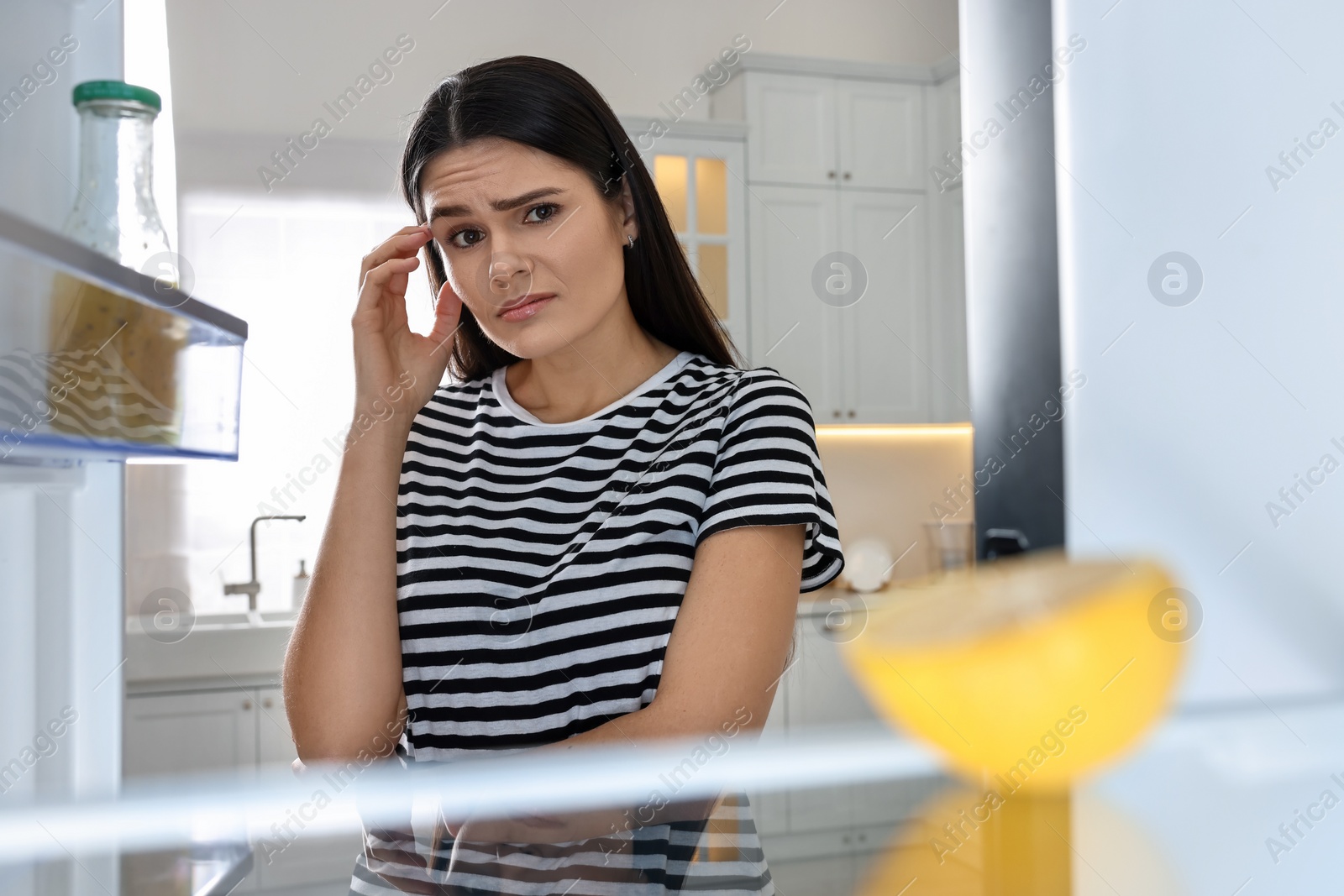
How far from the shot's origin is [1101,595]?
1.34 ft

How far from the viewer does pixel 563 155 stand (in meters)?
0.79

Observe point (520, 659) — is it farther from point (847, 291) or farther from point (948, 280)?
point (948, 280)

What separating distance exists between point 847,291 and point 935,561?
771 millimetres

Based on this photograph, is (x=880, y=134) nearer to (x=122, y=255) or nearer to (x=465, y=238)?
(x=465, y=238)

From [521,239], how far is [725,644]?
1.07 feet

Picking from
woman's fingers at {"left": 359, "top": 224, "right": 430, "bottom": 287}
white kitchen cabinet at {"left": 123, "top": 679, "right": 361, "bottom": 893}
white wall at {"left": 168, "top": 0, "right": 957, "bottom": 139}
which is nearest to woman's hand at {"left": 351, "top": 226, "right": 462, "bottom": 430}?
woman's fingers at {"left": 359, "top": 224, "right": 430, "bottom": 287}

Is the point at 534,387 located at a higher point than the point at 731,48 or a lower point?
lower

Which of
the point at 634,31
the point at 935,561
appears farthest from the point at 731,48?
the point at 935,561

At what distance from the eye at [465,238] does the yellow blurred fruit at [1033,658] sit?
502 mm

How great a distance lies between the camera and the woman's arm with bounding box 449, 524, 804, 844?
0.69 meters

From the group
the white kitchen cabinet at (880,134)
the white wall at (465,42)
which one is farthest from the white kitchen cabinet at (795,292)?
the white wall at (465,42)

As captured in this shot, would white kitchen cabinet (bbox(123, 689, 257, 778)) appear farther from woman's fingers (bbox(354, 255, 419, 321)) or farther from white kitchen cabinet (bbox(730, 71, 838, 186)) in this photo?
white kitchen cabinet (bbox(730, 71, 838, 186))

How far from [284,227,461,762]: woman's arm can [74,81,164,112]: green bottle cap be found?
0.24 metres

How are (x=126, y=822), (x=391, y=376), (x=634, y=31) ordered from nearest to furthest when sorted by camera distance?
(x=126, y=822)
(x=391, y=376)
(x=634, y=31)
